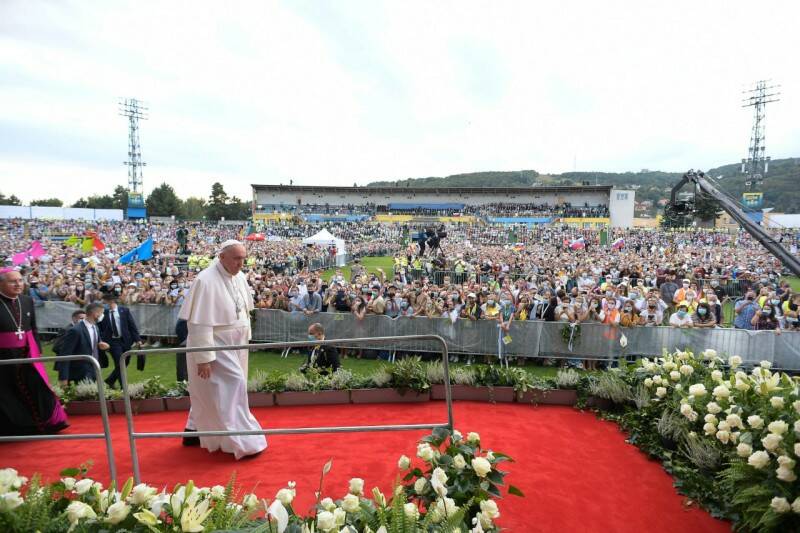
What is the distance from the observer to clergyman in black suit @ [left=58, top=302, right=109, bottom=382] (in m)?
6.61

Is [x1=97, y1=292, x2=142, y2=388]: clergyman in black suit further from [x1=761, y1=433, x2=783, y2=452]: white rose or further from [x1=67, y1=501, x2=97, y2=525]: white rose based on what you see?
[x1=761, y1=433, x2=783, y2=452]: white rose

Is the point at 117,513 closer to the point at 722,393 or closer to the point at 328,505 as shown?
the point at 328,505

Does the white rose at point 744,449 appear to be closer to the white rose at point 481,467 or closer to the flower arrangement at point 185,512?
the white rose at point 481,467

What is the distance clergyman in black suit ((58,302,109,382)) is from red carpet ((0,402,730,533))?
1396mm

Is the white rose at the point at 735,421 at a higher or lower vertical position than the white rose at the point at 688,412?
higher

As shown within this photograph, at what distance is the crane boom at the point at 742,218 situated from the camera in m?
6.84

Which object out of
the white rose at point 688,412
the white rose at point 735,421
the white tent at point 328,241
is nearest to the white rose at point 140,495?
the white rose at point 735,421

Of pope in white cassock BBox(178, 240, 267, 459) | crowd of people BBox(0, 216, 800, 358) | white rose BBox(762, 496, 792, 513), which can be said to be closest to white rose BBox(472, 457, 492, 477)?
white rose BBox(762, 496, 792, 513)

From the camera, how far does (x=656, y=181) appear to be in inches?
6757

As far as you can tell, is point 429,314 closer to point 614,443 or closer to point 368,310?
point 368,310

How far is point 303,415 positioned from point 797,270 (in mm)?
7073

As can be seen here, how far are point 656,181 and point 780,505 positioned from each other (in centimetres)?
19835

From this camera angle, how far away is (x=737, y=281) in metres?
16.4

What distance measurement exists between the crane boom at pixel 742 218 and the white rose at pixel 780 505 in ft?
14.7
